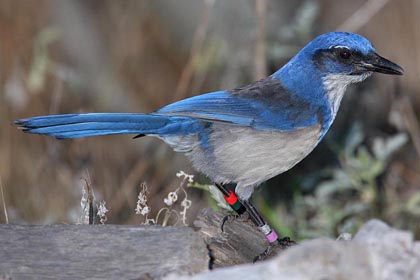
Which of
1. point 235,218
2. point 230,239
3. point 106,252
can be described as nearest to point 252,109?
point 235,218

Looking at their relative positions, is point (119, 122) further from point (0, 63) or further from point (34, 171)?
point (0, 63)

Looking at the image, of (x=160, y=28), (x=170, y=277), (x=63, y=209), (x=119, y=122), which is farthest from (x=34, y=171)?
(x=170, y=277)

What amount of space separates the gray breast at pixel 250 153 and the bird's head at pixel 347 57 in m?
0.35

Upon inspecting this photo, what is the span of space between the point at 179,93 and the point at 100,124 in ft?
7.93

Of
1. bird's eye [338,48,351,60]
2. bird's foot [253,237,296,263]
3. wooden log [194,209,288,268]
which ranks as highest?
bird's eye [338,48,351,60]

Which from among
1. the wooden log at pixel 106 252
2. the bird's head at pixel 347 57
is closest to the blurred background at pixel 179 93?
the bird's head at pixel 347 57

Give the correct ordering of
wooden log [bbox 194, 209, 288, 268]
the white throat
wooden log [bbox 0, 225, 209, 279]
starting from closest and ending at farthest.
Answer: wooden log [bbox 0, 225, 209, 279], wooden log [bbox 194, 209, 288, 268], the white throat

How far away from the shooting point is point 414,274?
3.06m

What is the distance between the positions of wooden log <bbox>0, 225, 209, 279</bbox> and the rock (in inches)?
9.5

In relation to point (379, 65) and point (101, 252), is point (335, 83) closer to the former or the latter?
point (379, 65)

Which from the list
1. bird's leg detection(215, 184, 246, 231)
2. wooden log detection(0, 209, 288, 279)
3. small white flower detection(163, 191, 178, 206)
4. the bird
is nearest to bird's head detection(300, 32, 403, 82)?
the bird

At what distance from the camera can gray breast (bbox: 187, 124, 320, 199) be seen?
4488 mm

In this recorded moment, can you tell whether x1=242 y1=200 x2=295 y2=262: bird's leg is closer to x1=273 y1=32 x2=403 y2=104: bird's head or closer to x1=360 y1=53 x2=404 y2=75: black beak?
x1=273 y1=32 x2=403 y2=104: bird's head

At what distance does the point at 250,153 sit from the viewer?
4.48m
